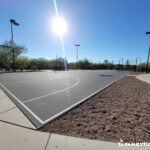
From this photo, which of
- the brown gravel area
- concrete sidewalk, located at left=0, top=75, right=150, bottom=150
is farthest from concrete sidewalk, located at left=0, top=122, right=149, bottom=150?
the brown gravel area

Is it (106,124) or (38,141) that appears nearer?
(38,141)

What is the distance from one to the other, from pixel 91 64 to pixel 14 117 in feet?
123

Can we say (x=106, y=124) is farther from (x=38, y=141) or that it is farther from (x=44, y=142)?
(x=38, y=141)

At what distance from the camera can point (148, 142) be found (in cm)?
178

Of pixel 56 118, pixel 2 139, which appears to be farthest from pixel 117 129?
pixel 2 139

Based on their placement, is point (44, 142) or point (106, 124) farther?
point (106, 124)

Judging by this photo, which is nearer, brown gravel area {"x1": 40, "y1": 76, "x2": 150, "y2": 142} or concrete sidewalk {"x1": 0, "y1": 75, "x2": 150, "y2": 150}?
concrete sidewalk {"x1": 0, "y1": 75, "x2": 150, "y2": 150}

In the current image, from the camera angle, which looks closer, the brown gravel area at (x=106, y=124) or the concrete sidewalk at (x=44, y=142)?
the concrete sidewalk at (x=44, y=142)

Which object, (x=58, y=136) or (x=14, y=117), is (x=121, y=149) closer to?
(x=58, y=136)

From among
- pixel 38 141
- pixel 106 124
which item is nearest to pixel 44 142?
pixel 38 141

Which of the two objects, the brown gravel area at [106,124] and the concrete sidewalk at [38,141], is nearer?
the concrete sidewalk at [38,141]

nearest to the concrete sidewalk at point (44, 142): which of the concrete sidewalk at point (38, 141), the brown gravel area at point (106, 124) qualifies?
the concrete sidewalk at point (38, 141)

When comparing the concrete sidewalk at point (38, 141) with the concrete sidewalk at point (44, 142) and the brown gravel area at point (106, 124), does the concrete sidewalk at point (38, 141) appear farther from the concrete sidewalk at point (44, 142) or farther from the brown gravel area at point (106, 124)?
the brown gravel area at point (106, 124)

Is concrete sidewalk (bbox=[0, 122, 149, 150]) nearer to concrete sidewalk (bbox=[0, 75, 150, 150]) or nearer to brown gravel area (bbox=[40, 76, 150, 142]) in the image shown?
concrete sidewalk (bbox=[0, 75, 150, 150])
